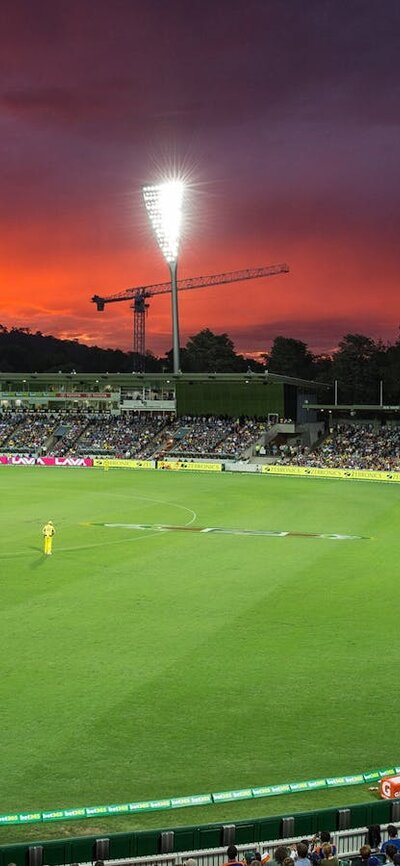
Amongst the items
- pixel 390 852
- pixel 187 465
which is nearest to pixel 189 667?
pixel 390 852

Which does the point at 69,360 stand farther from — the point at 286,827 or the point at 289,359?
the point at 286,827

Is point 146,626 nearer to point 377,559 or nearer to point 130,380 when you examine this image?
point 377,559

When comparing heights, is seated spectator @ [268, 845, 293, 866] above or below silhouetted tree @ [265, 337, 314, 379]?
below

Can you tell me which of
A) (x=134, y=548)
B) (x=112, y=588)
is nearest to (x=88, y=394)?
(x=134, y=548)

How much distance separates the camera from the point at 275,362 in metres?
148

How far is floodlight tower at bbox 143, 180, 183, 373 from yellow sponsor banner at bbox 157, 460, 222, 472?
20.0 m

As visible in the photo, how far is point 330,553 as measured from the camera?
3262 cm

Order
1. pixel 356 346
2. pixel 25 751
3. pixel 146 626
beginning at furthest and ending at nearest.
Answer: pixel 356 346, pixel 146 626, pixel 25 751

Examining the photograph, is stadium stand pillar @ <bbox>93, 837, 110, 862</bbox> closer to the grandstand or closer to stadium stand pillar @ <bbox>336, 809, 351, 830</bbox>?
the grandstand

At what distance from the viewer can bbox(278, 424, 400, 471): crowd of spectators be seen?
70.9 m

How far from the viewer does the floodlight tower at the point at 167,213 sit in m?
75.7

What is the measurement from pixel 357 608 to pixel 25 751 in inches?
489

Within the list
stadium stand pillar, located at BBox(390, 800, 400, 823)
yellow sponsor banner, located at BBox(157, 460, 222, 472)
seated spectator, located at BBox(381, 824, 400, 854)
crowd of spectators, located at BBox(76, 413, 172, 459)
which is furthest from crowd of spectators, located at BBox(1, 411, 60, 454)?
seated spectator, located at BBox(381, 824, 400, 854)

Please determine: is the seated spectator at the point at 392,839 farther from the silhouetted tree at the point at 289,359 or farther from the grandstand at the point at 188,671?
the silhouetted tree at the point at 289,359
